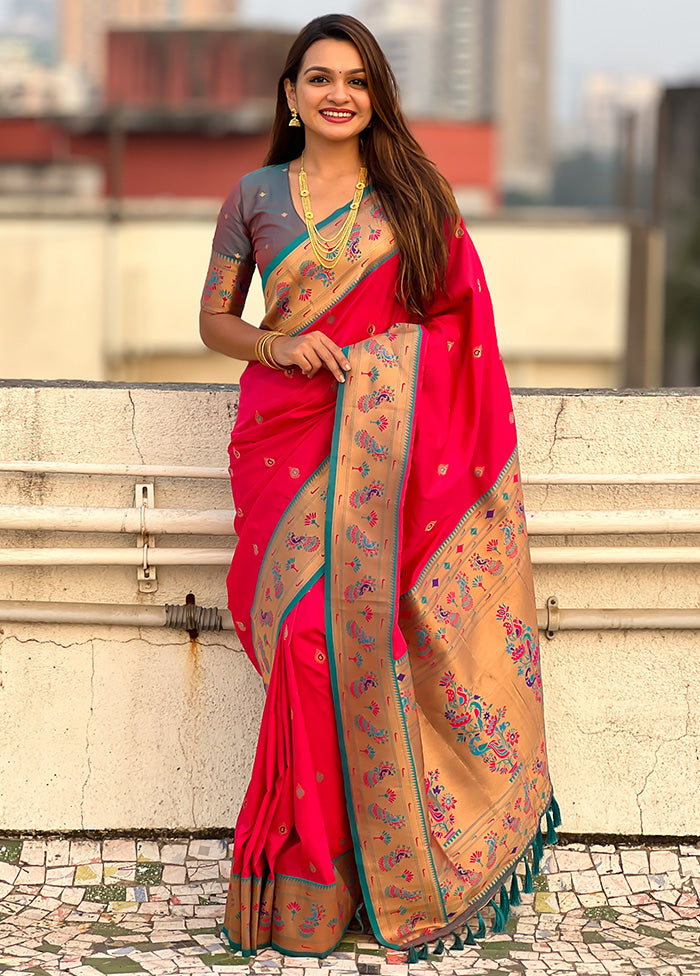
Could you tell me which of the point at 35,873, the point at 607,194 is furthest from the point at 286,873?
the point at 607,194

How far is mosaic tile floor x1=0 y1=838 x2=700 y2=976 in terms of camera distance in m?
2.43

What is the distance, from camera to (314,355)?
2.34m

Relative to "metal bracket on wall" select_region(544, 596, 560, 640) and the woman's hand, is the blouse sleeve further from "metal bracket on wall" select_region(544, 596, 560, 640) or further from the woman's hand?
"metal bracket on wall" select_region(544, 596, 560, 640)

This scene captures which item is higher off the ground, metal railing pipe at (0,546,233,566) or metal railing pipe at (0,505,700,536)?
metal railing pipe at (0,505,700,536)

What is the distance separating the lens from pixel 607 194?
230 ft

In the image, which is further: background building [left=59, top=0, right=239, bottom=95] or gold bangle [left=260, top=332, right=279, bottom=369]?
background building [left=59, top=0, right=239, bottom=95]

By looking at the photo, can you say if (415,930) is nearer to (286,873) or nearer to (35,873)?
(286,873)

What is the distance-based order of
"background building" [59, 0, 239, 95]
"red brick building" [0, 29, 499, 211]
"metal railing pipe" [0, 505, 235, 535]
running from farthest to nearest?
"background building" [59, 0, 239, 95]
"red brick building" [0, 29, 499, 211]
"metal railing pipe" [0, 505, 235, 535]

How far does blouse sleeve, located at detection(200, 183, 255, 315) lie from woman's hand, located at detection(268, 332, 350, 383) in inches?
8.1

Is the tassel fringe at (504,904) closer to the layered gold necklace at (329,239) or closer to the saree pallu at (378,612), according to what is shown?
the saree pallu at (378,612)

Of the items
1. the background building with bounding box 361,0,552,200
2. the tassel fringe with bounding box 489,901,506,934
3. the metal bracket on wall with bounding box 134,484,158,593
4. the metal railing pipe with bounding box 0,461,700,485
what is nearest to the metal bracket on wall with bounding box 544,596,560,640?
the metal railing pipe with bounding box 0,461,700,485

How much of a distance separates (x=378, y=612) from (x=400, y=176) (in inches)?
30.2

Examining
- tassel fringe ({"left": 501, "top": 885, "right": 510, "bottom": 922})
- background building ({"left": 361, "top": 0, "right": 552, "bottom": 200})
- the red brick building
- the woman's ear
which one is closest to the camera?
the woman's ear

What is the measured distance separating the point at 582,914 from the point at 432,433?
1033 mm
